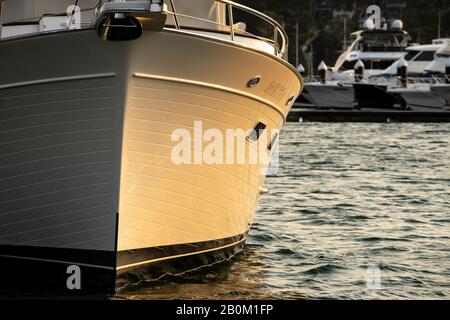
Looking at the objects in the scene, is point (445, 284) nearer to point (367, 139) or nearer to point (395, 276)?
point (395, 276)

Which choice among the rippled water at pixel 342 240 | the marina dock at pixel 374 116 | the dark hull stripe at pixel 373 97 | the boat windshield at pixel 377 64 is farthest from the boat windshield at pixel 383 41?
the rippled water at pixel 342 240

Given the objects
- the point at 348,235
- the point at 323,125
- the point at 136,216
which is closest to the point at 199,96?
the point at 136,216

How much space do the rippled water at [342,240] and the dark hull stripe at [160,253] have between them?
1.00 feet

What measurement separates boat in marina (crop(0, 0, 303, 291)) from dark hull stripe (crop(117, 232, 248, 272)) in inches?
0.6

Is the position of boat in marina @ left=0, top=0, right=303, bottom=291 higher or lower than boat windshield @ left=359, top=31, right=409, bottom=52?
lower

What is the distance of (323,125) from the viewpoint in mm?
50781

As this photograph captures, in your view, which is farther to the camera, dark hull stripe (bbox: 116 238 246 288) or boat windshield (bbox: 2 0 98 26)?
boat windshield (bbox: 2 0 98 26)

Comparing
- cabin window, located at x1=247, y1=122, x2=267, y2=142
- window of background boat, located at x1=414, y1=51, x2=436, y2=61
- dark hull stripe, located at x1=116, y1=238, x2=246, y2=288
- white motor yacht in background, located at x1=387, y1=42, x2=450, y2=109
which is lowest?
dark hull stripe, located at x1=116, y1=238, x2=246, y2=288

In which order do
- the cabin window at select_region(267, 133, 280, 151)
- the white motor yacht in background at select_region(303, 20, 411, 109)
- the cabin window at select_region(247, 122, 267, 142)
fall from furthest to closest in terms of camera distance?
the white motor yacht in background at select_region(303, 20, 411, 109)
the cabin window at select_region(267, 133, 280, 151)
the cabin window at select_region(247, 122, 267, 142)

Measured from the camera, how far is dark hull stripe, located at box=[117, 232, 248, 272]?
40.6 feet

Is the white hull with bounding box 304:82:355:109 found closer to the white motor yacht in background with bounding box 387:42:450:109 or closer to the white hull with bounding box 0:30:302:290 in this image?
the white motor yacht in background with bounding box 387:42:450:109

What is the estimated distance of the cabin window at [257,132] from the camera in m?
13.4

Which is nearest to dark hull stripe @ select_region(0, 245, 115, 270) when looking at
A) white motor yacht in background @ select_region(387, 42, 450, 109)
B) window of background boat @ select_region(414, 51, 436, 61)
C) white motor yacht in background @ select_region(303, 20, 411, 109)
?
white motor yacht in background @ select_region(387, 42, 450, 109)
